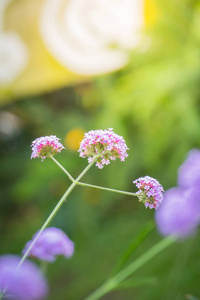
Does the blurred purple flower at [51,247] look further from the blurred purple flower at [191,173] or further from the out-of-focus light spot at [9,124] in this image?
the out-of-focus light spot at [9,124]

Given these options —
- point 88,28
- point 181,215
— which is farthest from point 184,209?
point 88,28

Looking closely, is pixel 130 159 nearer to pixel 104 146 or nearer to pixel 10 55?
pixel 10 55

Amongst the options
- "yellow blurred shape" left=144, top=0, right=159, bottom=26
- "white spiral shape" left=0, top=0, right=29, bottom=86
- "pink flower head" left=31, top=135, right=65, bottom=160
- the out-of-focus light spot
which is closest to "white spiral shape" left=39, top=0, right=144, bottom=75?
"yellow blurred shape" left=144, top=0, right=159, bottom=26

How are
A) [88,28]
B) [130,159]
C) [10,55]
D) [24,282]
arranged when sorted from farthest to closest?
1. [10,55]
2. [88,28]
3. [130,159]
4. [24,282]

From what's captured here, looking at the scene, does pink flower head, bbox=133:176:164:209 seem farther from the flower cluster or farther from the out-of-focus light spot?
the out-of-focus light spot

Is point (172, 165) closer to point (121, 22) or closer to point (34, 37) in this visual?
point (121, 22)
